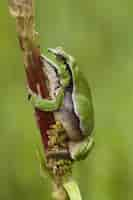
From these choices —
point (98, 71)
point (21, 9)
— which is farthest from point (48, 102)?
point (98, 71)

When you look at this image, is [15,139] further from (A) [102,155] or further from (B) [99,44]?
(B) [99,44]

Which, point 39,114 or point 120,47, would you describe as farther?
point 120,47

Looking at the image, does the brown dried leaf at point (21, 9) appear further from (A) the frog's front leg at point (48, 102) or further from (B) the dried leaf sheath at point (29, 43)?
(A) the frog's front leg at point (48, 102)

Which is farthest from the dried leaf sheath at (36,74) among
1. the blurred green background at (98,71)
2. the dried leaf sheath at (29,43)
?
the blurred green background at (98,71)

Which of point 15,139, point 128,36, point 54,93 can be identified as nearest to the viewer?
point 54,93

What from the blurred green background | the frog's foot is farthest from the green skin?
the blurred green background

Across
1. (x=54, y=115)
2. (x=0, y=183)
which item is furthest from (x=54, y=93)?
(x=0, y=183)
